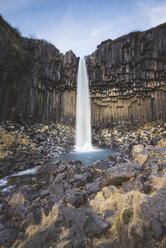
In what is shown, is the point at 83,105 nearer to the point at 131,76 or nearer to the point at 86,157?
the point at 131,76

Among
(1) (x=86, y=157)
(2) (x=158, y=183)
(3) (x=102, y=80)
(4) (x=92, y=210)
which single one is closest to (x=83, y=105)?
(3) (x=102, y=80)

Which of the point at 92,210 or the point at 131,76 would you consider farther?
the point at 131,76

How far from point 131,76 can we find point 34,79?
17203 mm

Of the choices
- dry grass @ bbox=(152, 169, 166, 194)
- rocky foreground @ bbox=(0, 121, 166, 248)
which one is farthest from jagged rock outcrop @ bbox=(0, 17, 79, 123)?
dry grass @ bbox=(152, 169, 166, 194)

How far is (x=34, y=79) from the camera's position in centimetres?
1923

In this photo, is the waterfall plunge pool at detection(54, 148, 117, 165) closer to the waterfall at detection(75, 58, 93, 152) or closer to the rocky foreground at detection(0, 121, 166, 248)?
the rocky foreground at detection(0, 121, 166, 248)

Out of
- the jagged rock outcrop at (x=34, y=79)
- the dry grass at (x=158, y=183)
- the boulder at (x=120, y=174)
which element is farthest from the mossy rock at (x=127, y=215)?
the jagged rock outcrop at (x=34, y=79)

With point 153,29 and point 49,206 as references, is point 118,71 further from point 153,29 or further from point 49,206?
point 49,206

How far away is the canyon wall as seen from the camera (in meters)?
18.5

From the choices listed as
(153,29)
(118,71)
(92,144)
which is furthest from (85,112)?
(153,29)

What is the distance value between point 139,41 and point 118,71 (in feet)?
20.9

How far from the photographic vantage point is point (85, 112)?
25828 mm

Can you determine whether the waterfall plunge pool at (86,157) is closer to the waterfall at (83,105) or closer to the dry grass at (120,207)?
the dry grass at (120,207)

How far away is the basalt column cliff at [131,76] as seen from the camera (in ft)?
71.5
